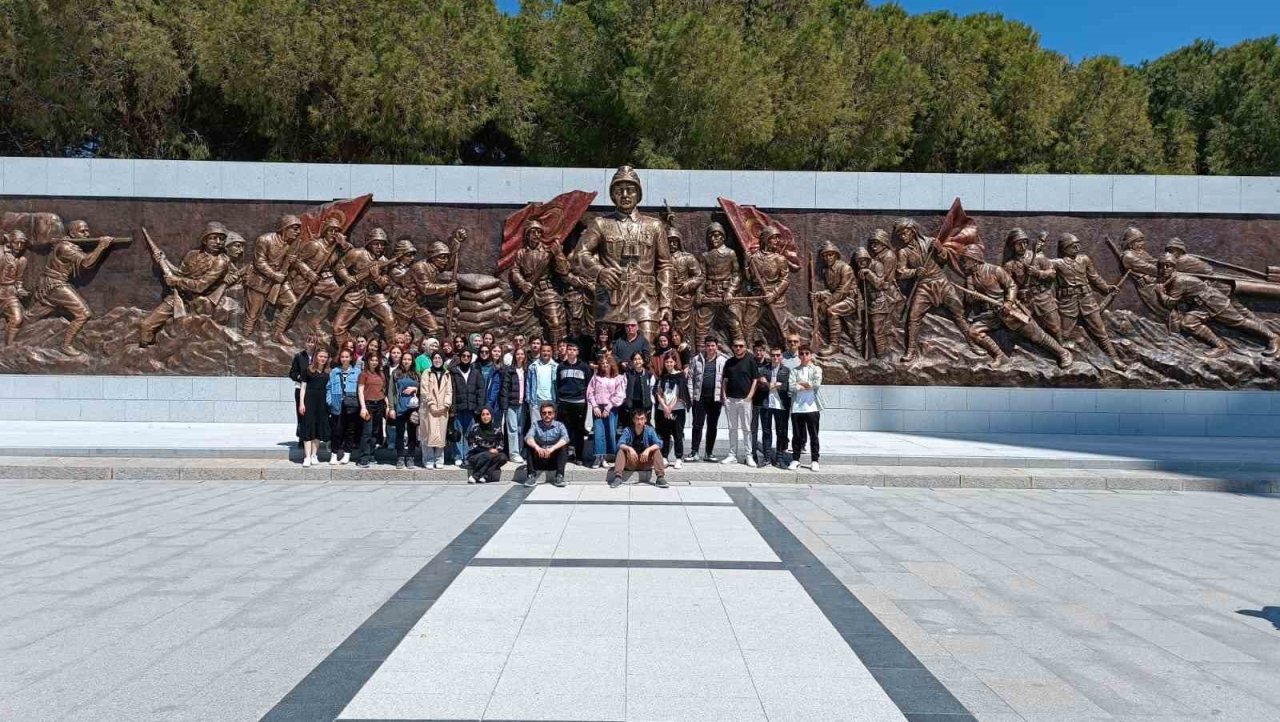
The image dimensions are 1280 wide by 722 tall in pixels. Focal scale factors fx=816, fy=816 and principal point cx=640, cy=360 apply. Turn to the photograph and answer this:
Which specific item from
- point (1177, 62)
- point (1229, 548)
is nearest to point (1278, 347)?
point (1229, 548)

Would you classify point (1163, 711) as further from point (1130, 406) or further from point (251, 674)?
point (1130, 406)

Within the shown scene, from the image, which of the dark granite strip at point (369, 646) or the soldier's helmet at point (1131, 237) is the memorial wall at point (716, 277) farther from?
the dark granite strip at point (369, 646)

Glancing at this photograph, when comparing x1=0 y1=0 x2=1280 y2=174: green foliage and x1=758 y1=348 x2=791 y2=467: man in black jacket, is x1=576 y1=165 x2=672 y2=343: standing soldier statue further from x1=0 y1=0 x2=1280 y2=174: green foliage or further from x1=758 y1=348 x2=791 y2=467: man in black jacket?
x1=0 y1=0 x2=1280 y2=174: green foliage

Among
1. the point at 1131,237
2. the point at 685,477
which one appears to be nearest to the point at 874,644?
the point at 685,477

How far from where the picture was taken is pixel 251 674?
3.58m

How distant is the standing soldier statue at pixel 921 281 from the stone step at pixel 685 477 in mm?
4007

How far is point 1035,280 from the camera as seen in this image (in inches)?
517

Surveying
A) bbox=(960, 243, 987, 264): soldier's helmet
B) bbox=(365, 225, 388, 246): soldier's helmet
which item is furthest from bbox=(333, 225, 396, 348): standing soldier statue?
bbox=(960, 243, 987, 264): soldier's helmet

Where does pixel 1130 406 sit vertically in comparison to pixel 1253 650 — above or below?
above

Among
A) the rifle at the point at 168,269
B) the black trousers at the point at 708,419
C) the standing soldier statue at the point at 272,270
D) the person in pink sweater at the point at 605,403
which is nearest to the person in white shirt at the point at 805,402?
the black trousers at the point at 708,419

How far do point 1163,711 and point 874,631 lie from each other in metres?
1.30

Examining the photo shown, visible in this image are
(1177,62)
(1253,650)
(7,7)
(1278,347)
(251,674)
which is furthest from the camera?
(1177,62)

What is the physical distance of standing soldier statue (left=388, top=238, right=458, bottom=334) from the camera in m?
13.0

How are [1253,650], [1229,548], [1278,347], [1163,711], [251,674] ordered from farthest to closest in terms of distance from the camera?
[1278,347] < [1229,548] < [1253,650] < [251,674] < [1163,711]
